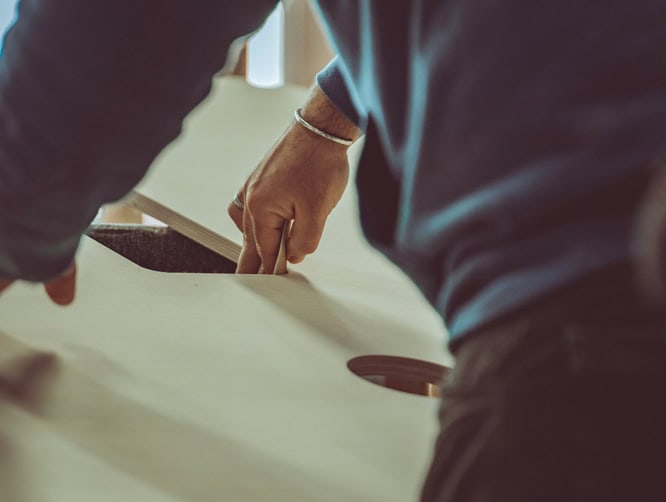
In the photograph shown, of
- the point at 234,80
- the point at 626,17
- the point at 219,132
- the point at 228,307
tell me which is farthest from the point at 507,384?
the point at 234,80

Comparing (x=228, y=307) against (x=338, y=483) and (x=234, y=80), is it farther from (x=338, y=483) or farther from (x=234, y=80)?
(x=234, y=80)

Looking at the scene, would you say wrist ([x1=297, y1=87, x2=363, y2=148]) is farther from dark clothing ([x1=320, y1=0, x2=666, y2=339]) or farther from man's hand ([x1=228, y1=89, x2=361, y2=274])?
dark clothing ([x1=320, y1=0, x2=666, y2=339])

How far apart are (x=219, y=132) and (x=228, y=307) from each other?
1031 mm

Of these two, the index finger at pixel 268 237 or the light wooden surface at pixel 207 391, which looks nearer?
the light wooden surface at pixel 207 391

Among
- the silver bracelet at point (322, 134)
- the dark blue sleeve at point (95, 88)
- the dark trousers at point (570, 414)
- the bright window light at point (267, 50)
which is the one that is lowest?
the dark trousers at point (570, 414)

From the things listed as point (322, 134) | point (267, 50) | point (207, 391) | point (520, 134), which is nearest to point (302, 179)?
point (322, 134)

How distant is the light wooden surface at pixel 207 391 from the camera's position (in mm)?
Answer: 496

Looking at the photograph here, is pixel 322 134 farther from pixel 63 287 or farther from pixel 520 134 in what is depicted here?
pixel 520 134

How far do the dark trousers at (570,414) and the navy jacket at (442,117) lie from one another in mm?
23

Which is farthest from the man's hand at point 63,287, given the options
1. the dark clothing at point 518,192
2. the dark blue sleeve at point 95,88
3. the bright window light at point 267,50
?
the bright window light at point 267,50

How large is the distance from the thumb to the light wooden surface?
0.04 meters

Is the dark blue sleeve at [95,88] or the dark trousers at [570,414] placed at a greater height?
the dark blue sleeve at [95,88]

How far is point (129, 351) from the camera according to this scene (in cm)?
72

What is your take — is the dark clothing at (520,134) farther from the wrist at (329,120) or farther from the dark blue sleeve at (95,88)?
the wrist at (329,120)
